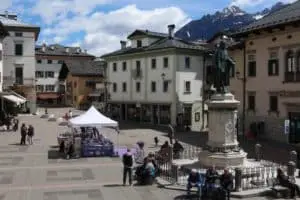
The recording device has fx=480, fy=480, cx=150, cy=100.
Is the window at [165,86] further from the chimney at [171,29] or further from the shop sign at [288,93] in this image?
the shop sign at [288,93]

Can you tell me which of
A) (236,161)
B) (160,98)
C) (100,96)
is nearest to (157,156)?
(236,161)

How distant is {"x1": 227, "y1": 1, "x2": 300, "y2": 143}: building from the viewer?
33.9 m

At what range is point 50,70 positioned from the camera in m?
105

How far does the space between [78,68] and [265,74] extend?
56.2 m

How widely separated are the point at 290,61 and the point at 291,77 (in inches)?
47.9

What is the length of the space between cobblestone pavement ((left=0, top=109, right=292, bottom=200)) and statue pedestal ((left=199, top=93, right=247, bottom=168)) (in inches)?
121

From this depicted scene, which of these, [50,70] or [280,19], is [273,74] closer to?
[280,19]

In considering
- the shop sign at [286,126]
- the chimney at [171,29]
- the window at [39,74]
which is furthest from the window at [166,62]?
the window at [39,74]

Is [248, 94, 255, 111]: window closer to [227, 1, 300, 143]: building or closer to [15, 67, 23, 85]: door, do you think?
[227, 1, 300, 143]: building

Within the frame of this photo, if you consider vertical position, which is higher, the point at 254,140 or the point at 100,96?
the point at 100,96

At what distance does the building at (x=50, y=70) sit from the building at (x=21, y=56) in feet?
114

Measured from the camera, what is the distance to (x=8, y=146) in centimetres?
3178

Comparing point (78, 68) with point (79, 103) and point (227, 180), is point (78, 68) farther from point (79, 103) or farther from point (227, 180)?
point (227, 180)

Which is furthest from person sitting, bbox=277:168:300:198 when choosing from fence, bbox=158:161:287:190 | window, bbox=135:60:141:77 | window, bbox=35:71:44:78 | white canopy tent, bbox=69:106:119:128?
window, bbox=35:71:44:78
